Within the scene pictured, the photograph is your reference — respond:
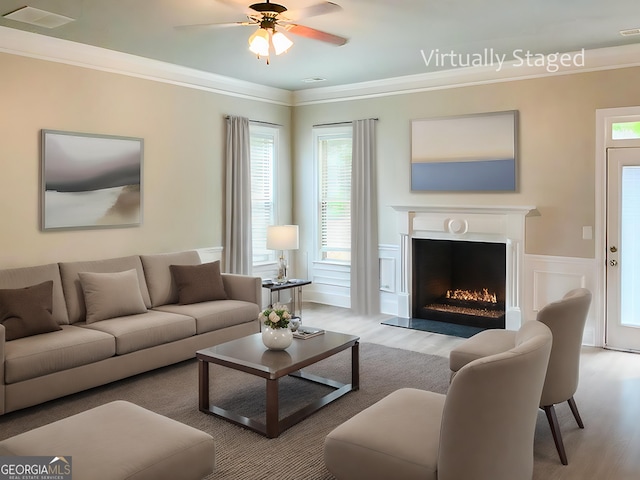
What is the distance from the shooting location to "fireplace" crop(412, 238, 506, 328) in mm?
6281

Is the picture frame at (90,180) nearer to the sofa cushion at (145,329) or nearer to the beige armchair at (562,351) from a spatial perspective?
the sofa cushion at (145,329)

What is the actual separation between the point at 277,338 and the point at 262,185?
145 inches

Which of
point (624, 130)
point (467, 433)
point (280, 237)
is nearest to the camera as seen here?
point (467, 433)

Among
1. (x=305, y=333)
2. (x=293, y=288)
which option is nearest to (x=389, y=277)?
(x=293, y=288)

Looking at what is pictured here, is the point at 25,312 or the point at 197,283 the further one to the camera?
the point at 197,283

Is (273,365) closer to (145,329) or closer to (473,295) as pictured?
(145,329)

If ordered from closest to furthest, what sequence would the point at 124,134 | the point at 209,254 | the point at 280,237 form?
1. the point at 124,134
2. the point at 280,237
3. the point at 209,254

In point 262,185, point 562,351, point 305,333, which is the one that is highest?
point 262,185

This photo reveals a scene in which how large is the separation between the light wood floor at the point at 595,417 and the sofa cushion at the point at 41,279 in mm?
2917

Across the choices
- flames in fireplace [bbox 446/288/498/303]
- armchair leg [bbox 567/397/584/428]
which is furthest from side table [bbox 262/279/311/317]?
armchair leg [bbox 567/397/584/428]

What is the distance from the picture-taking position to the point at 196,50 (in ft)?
17.2

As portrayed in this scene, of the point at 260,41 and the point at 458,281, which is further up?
the point at 260,41

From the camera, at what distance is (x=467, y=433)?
216 centimetres

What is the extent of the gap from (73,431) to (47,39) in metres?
3.67
